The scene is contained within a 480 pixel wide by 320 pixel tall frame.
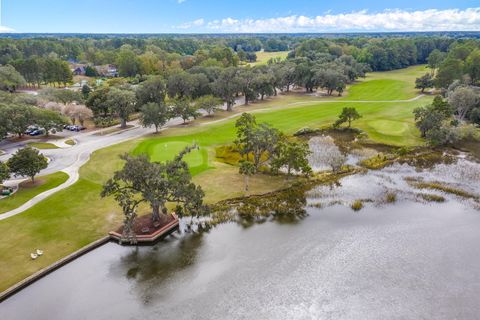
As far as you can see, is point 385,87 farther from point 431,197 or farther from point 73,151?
point 73,151

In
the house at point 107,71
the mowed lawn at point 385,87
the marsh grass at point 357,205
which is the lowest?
the marsh grass at point 357,205

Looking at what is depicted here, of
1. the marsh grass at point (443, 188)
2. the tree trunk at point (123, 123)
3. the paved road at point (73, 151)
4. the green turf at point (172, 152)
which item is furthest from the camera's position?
the tree trunk at point (123, 123)

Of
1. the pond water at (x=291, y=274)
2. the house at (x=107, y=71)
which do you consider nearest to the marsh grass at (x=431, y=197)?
the pond water at (x=291, y=274)

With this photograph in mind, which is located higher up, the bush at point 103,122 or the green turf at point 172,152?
the bush at point 103,122

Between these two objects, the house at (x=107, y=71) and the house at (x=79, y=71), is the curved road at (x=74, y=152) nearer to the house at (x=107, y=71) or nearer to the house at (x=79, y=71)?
the house at (x=107, y=71)

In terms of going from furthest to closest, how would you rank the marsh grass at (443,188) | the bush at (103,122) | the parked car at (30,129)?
1. the bush at (103,122)
2. the parked car at (30,129)
3. the marsh grass at (443,188)

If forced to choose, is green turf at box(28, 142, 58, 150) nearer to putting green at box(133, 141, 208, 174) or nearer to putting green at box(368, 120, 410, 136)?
putting green at box(133, 141, 208, 174)

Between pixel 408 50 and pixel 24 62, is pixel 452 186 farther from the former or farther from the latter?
pixel 408 50

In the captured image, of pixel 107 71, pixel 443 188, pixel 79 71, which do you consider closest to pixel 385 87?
pixel 443 188

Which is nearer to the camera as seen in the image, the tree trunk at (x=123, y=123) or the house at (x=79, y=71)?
the tree trunk at (x=123, y=123)
